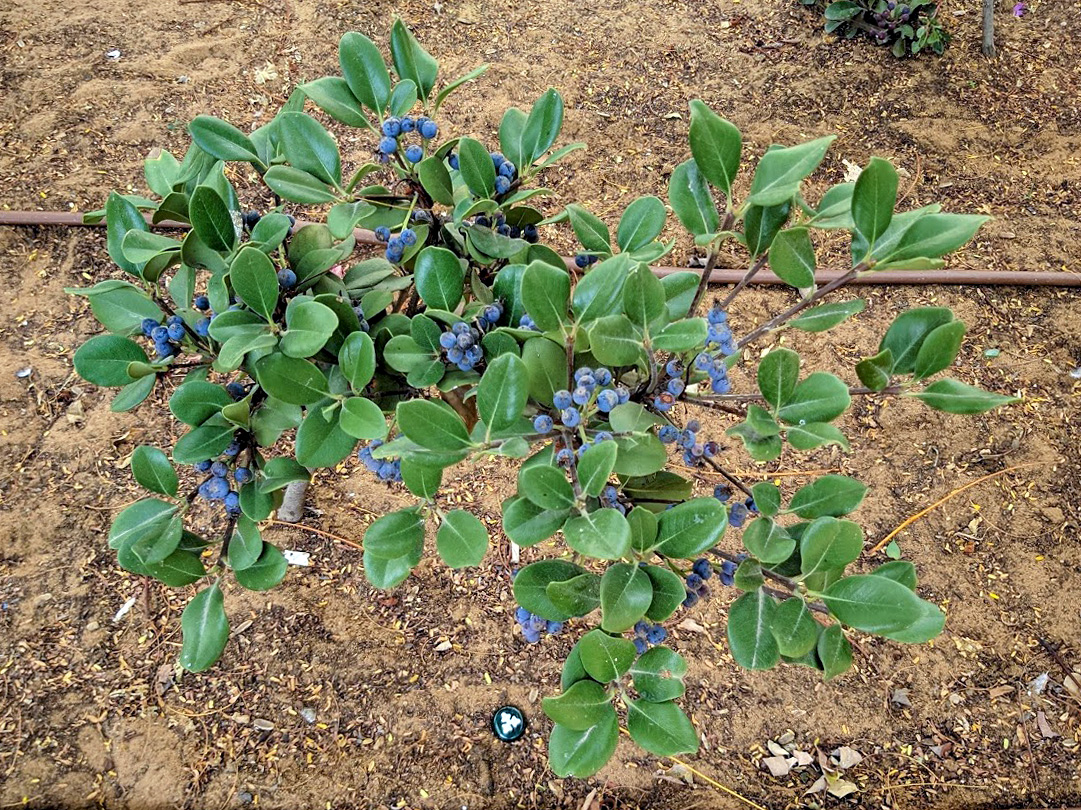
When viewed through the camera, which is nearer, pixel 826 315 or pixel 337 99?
pixel 826 315

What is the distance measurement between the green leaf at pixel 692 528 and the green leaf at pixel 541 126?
0.49m

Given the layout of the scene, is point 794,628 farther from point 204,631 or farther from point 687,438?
point 204,631

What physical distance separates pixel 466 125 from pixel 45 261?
55.7 inches

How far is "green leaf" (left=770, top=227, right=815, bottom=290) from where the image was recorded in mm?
866

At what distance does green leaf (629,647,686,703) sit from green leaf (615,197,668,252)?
0.51m

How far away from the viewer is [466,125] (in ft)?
9.48

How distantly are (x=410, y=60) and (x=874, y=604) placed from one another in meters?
0.85

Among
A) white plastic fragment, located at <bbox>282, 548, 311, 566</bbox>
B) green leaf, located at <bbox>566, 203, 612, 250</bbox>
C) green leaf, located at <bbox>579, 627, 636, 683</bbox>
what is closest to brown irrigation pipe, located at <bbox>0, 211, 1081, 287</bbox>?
white plastic fragment, located at <bbox>282, 548, 311, 566</bbox>

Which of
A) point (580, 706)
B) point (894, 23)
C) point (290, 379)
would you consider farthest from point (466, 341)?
point (894, 23)

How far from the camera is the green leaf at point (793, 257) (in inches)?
34.1

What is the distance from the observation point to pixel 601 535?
0.78m

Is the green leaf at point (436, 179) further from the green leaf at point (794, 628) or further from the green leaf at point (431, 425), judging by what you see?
the green leaf at point (794, 628)

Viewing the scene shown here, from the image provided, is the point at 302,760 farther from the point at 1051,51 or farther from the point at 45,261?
the point at 1051,51

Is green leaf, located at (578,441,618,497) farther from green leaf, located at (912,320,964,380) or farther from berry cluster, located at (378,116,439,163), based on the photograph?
berry cluster, located at (378,116,439,163)
